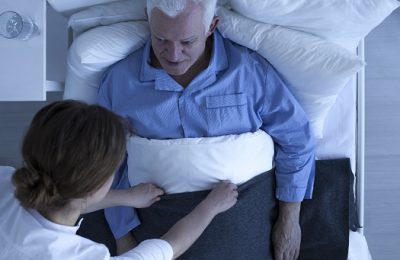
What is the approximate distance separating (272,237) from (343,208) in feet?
0.82

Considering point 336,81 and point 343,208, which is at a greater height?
point 336,81

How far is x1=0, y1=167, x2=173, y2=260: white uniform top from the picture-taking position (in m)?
0.72

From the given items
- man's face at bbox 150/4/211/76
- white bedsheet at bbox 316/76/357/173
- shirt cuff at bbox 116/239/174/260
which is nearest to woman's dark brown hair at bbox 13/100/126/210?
shirt cuff at bbox 116/239/174/260

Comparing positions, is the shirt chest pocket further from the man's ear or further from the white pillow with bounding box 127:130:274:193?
the man's ear

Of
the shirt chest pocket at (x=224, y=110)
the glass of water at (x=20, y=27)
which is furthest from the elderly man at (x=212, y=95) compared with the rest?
the glass of water at (x=20, y=27)

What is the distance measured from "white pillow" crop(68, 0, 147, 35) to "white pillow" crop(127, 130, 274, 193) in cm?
36

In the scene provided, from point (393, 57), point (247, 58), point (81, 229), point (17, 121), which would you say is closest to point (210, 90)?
point (247, 58)

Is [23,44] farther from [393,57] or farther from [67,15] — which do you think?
[393,57]

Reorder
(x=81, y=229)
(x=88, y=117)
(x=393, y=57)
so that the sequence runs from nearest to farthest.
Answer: (x=88, y=117)
(x=81, y=229)
(x=393, y=57)

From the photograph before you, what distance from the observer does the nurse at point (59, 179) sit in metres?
0.68

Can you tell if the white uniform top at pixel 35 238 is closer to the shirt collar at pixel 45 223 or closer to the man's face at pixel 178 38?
the shirt collar at pixel 45 223

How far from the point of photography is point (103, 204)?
114 centimetres

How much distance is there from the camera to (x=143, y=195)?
1142 millimetres

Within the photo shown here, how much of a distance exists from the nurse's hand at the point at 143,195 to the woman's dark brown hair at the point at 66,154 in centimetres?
42
